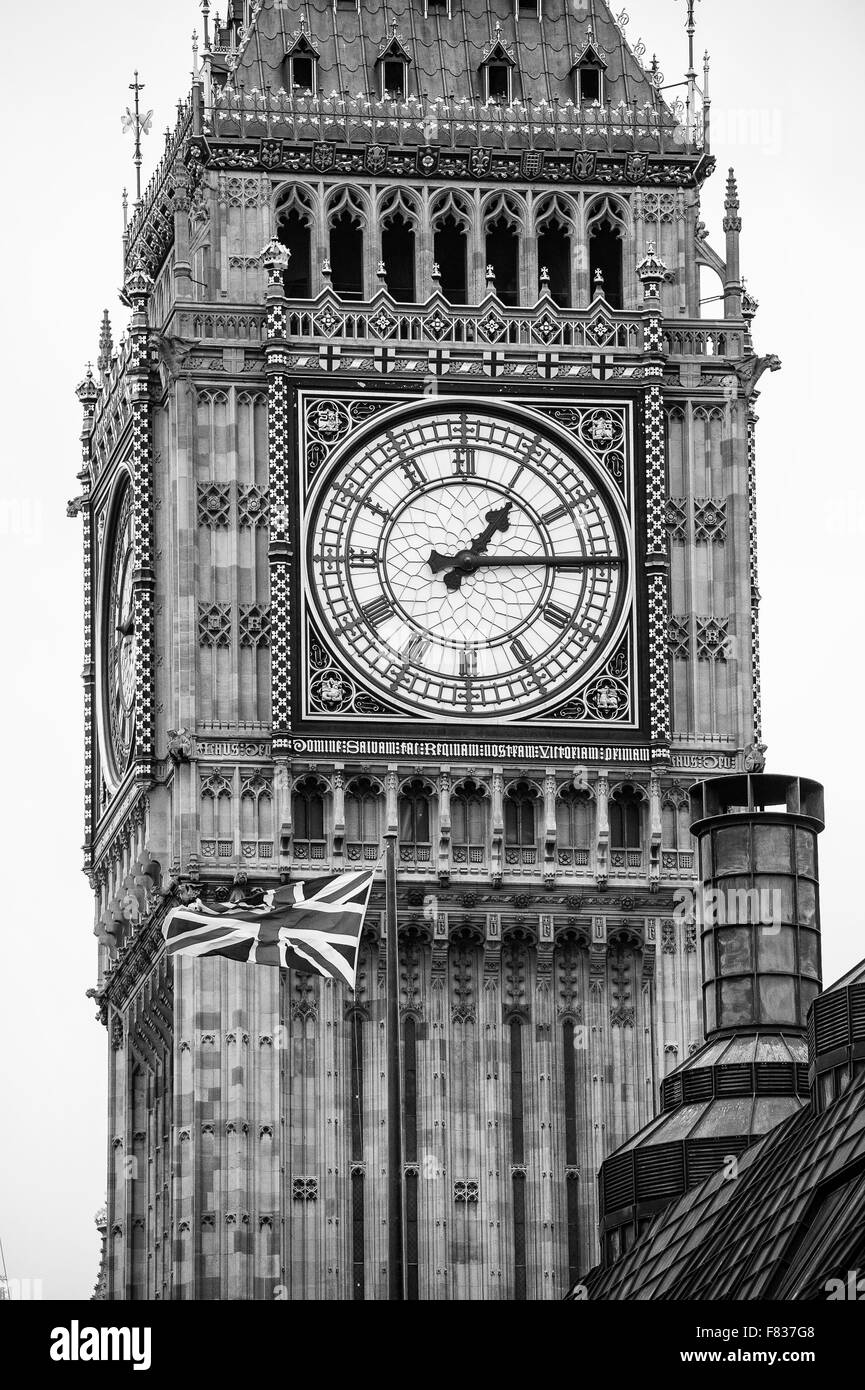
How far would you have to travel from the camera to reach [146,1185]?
87.4 meters

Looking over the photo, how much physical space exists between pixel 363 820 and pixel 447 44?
13.9 m

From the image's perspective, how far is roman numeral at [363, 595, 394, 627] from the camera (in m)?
86.0

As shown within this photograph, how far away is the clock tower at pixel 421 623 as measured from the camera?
83938 mm

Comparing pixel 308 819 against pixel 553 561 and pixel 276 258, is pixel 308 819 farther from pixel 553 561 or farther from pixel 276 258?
pixel 276 258

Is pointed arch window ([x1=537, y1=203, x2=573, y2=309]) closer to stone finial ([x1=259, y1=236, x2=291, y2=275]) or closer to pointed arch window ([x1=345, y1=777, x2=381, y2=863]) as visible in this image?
stone finial ([x1=259, y1=236, x2=291, y2=275])

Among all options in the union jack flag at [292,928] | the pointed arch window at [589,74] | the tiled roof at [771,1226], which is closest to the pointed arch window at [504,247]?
the pointed arch window at [589,74]

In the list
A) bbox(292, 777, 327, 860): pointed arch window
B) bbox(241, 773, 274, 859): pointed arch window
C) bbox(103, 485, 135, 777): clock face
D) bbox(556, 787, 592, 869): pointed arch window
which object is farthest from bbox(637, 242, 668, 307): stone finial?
bbox(241, 773, 274, 859): pointed arch window

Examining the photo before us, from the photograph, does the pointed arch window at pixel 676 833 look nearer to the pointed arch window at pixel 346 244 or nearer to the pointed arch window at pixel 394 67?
the pointed arch window at pixel 346 244

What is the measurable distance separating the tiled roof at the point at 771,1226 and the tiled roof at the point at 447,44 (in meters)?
22.5

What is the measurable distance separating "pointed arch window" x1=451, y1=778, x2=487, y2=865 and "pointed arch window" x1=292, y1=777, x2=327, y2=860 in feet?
6.79

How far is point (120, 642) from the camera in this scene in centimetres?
9025
